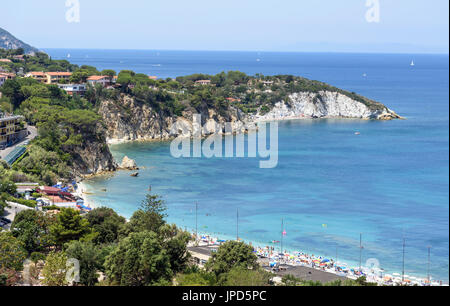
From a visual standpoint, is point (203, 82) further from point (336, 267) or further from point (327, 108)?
point (336, 267)

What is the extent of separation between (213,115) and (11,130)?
30342mm

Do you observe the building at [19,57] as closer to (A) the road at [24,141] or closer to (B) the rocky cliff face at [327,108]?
(B) the rocky cliff face at [327,108]

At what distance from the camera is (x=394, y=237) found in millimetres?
32000

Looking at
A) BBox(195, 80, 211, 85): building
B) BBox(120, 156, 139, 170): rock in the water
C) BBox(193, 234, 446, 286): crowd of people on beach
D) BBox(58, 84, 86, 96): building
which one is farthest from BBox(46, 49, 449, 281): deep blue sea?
BBox(195, 80, 211, 85): building

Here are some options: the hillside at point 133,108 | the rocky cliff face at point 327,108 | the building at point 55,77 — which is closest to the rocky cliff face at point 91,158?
the hillside at point 133,108

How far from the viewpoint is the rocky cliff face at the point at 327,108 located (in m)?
84.4

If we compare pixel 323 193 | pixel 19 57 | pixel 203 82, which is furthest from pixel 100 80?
pixel 323 193

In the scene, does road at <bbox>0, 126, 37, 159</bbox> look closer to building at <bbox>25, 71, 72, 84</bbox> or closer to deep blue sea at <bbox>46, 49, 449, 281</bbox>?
deep blue sea at <bbox>46, 49, 449, 281</bbox>

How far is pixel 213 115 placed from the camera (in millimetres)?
68812

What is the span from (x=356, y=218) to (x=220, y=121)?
35.4m

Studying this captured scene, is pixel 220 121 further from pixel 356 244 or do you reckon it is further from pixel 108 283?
pixel 108 283

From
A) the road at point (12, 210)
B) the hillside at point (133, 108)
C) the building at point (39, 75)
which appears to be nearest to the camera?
the road at point (12, 210)
